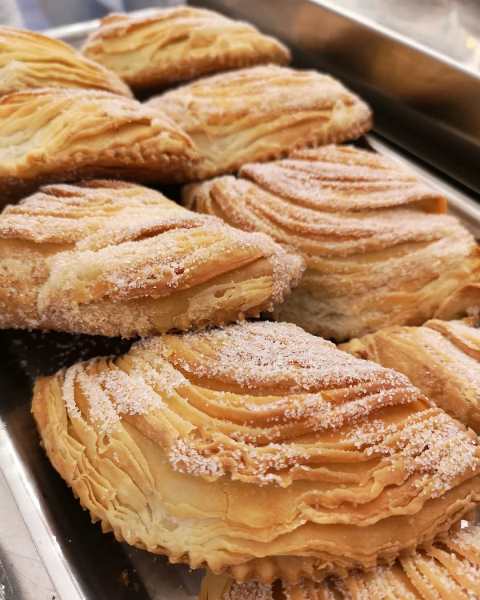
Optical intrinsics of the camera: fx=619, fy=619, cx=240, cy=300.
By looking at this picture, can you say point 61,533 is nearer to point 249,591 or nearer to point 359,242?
point 249,591

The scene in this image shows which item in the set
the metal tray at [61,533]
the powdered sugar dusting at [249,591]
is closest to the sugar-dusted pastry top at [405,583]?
the powdered sugar dusting at [249,591]

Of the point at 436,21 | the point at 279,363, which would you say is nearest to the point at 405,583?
the point at 279,363

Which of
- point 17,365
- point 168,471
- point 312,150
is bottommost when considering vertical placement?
point 17,365

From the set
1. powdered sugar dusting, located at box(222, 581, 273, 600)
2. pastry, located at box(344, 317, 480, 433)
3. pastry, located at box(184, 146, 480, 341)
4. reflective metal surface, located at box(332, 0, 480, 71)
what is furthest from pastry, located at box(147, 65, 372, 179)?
powdered sugar dusting, located at box(222, 581, 273, 600)

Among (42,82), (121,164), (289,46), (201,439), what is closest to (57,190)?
(121,164)

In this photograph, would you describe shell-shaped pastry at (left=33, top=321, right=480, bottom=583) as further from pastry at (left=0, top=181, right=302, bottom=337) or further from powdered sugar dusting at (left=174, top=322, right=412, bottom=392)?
pastry at (left=0, top=181, right=302, bottom=337)

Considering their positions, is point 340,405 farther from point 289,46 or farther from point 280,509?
point 289,46
